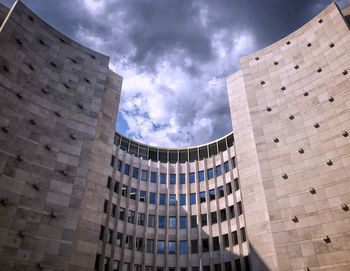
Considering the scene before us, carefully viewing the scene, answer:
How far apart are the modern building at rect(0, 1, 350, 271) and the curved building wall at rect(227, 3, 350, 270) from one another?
0.35ft

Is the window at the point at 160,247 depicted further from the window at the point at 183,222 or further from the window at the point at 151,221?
the window at the point at 183,222

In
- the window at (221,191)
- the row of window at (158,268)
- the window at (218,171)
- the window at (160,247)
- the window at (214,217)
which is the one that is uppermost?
the window at (218,171)

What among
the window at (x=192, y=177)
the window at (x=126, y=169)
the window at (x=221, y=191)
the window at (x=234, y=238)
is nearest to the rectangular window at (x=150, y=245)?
the window at (x=126, y=169)

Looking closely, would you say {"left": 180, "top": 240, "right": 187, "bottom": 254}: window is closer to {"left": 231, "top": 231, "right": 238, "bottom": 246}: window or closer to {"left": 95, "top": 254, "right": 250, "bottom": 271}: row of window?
{"left": 95, "top": 254, "right": 250, "bottom": 271}: row of window

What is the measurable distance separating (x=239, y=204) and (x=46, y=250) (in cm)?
3084

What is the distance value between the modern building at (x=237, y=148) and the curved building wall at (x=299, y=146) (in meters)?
0.11

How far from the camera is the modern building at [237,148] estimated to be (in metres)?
25.6

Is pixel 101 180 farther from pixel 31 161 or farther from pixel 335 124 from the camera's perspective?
pixel 335 124

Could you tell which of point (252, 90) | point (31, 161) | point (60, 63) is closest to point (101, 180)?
point (31, 161)

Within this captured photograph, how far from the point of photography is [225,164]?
53.7 meters

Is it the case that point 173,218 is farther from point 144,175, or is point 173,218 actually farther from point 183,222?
point 144,175

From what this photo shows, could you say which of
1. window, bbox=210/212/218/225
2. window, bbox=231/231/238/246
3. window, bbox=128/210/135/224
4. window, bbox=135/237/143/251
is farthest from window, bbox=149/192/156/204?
window, bbox=231/231/238/246

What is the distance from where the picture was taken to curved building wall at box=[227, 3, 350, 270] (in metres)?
27.3

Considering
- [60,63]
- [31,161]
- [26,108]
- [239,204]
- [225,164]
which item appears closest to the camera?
[31,161]
